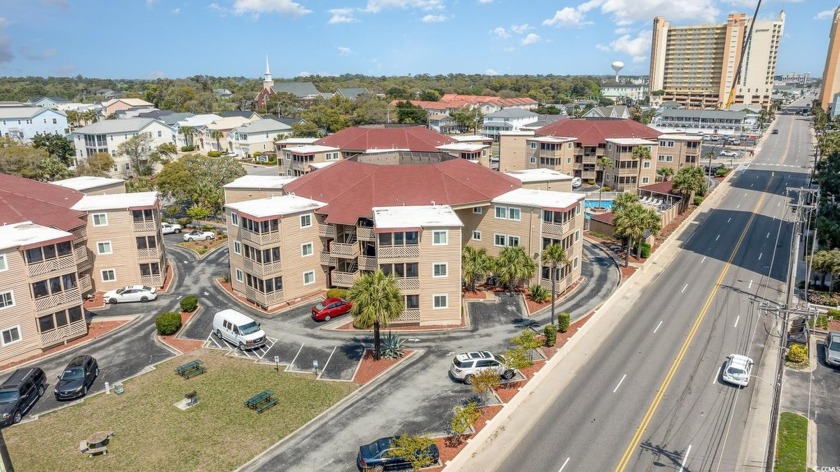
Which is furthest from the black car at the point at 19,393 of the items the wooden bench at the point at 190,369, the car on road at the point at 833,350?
the car on road at the point at 833,350

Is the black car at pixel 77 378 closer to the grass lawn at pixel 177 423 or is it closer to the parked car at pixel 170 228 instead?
the grass lawn at pixel 177 423

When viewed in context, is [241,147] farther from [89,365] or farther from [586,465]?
[586,465]

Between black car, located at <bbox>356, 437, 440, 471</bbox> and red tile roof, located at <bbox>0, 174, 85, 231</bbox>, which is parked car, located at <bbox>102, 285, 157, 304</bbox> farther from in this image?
black car, located at <bbox>356, 437, 440, 471</bbox>

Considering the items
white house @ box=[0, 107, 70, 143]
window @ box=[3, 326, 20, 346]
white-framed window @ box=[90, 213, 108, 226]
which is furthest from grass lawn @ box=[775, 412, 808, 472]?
white house @ box=[0, 107, 70, 143]

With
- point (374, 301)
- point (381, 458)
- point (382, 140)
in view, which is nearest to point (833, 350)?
point (374, 301)

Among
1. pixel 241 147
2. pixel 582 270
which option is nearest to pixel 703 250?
pixel 582 270

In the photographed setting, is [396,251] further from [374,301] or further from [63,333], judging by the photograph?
[63,333]
